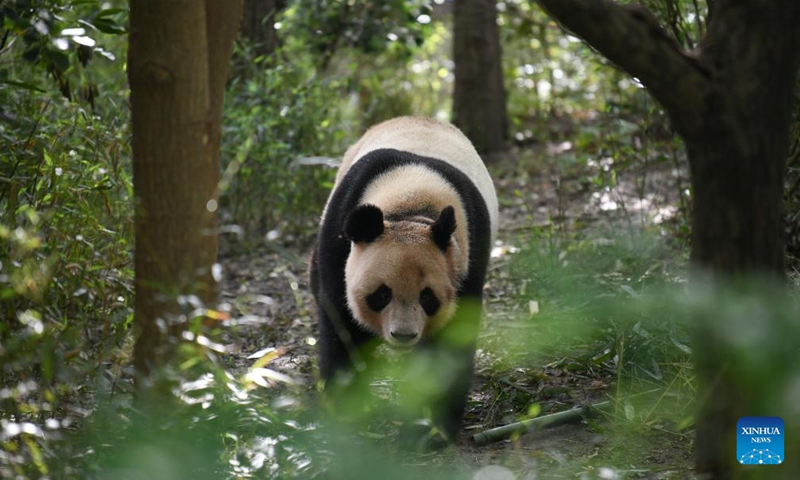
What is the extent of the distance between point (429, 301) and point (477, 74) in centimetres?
707

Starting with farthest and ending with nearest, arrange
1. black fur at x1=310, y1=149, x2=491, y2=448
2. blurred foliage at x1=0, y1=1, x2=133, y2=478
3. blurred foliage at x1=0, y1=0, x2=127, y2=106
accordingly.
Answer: black fur at x1=310, y1=149, x2=491, y2=448 < blurred foliage at x1=0, y1=0, x2=127, y2=106 < blurred foliage at x1=0, y1=1, x2=133, y2=478

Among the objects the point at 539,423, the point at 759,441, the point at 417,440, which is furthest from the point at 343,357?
the point at 759,441

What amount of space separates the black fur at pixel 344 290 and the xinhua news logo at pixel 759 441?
1694mm

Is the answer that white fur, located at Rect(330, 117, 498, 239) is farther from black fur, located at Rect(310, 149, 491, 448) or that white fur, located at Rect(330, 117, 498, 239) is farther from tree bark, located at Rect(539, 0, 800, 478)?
tree bark, located at Rect(539, 0, 800, 478)

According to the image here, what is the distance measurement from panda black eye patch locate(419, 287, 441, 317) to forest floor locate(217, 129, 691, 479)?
0.59 metres

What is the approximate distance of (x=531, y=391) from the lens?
5.04 metres

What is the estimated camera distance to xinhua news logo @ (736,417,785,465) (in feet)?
8.98

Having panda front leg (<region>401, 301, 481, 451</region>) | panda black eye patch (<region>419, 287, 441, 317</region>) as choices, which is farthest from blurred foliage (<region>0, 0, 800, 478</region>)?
panda black eye patch (<region>419, 287, 441, 317</region>)

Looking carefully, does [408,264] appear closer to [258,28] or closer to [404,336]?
[404,336]

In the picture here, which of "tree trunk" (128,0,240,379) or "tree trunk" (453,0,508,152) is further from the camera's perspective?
"tree trunk" (453,0,508,152)

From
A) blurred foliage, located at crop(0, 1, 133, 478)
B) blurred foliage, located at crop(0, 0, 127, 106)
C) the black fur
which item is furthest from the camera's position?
the black fur

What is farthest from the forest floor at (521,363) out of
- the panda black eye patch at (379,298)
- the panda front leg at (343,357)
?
the panda black eye patch at (379,298)

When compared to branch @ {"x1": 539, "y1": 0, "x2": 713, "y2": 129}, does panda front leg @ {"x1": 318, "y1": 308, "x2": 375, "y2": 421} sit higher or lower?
lower

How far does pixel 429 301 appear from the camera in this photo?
4.53m
